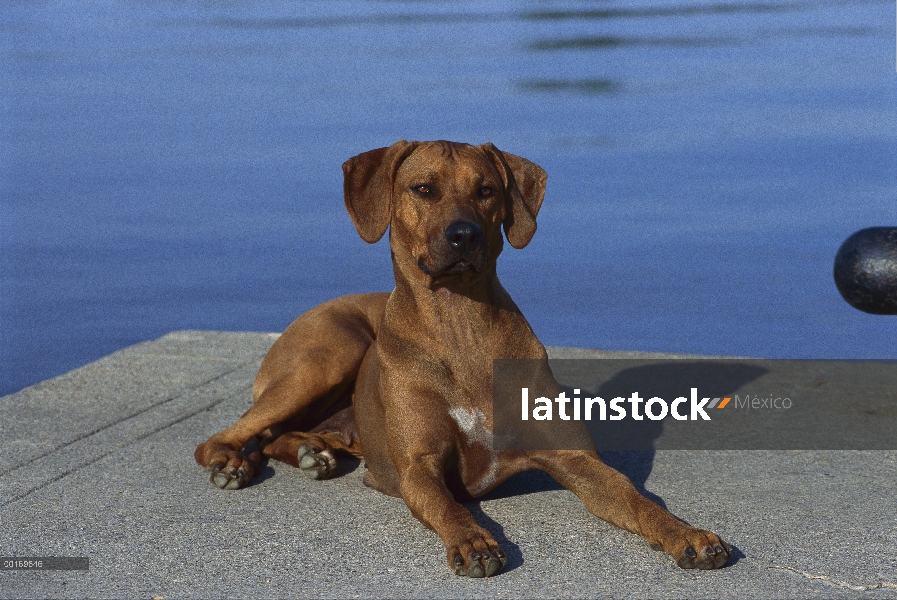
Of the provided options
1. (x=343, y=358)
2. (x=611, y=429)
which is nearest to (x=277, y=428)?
(x=343, y=358)

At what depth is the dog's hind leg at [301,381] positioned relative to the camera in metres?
5.25

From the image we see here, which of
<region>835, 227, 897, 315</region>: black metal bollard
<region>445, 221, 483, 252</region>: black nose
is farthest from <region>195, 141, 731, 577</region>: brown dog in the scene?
<region>835, 227, 897, 315</region>: black metal bollard

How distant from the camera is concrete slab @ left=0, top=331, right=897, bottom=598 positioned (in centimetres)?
395

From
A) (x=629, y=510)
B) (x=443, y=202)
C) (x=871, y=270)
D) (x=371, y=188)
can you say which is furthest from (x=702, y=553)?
(x=371, y=188)

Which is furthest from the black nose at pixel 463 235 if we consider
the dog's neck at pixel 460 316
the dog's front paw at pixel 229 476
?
the dog's front paw at pixel 229 476

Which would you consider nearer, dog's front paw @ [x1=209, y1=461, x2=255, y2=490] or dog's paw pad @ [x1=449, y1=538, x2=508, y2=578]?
dog's paw pad @ [x1=449, y1=538, x2=508, y2=578]

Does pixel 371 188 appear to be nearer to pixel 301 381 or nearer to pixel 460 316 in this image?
pixel 460 316

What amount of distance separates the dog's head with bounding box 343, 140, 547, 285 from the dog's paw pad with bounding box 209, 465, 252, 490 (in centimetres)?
112

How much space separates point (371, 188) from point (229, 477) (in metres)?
1.33

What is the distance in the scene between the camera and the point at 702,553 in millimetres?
3986

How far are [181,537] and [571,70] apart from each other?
16749 millimetres

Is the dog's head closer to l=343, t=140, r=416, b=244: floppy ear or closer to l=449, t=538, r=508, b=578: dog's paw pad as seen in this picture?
l=343, t=140, r=416, b=244: floppy ear

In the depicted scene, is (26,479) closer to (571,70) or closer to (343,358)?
(343,358)

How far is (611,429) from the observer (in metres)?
5.89
